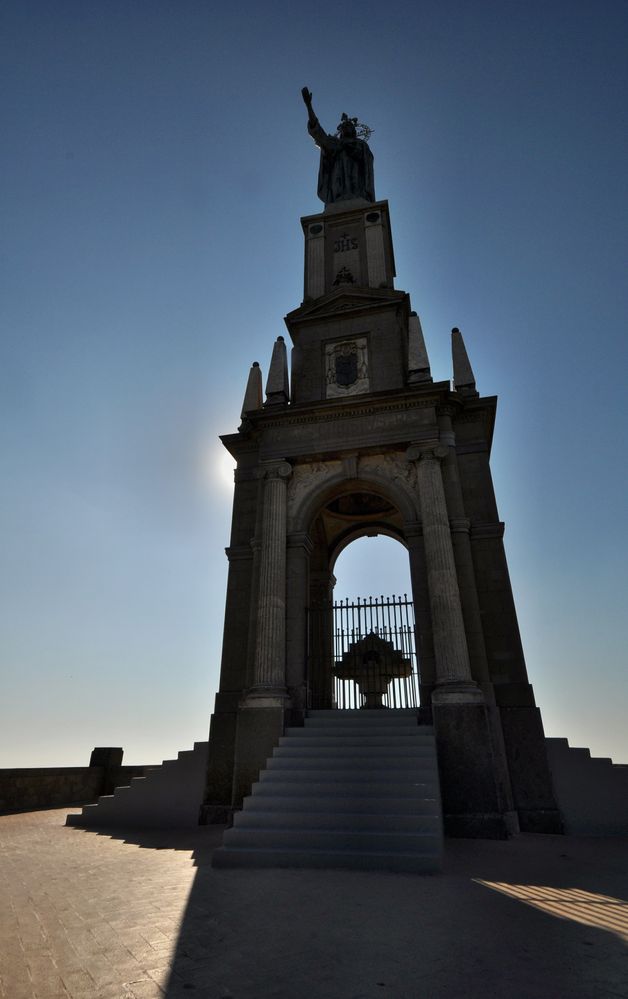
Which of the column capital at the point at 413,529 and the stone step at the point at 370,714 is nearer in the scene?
the stone step at the point at 370,714

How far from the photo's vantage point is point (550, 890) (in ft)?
18.6

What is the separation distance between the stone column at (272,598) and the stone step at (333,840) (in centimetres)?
373

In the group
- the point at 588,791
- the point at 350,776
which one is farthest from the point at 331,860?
the point at 588,791

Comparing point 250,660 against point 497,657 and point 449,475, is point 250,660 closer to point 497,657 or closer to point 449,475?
point 497,657

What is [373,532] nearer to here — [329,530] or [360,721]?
→ [329,530]

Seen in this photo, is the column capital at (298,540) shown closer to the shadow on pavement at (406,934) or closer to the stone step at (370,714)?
the stone step at (370,714)

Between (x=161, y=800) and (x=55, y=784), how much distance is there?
278 inches

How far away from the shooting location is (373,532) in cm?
1778

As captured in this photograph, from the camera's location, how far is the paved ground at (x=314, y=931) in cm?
342

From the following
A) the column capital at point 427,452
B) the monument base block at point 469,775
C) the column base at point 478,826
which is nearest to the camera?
the column base at point 478,826

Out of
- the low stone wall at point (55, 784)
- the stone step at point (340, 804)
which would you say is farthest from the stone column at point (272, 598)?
the low stone wall at point (55, 784)

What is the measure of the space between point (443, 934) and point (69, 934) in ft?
10.2

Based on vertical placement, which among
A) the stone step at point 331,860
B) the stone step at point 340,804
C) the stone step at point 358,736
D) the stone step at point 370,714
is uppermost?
the stone step at point 370,714

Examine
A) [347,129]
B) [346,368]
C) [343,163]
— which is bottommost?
[346,368]
